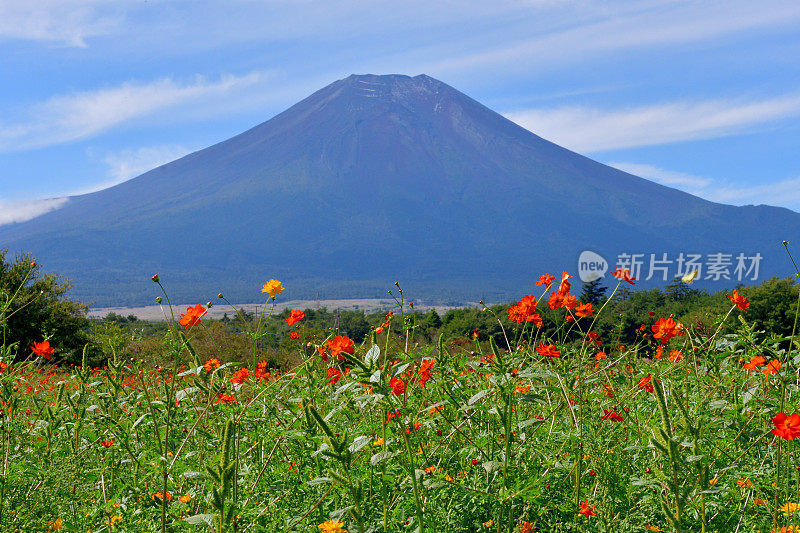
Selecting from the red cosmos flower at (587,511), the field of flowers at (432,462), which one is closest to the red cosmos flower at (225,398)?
the field of flowers at (432,462)

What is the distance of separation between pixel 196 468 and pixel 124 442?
1.08ft

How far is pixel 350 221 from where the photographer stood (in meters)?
174

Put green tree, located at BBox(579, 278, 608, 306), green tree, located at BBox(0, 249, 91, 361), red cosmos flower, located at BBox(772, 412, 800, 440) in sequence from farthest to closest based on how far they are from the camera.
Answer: green tree, located at BBox(0, 249, 91, 361), green tree, located at BBox(579, 278, 608, 306), red cosmos flower, located at BBox(772, 412, 800, 440)

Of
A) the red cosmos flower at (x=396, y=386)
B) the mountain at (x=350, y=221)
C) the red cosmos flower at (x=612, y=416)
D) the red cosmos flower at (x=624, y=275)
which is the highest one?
the mountain at (x=350, y=221)

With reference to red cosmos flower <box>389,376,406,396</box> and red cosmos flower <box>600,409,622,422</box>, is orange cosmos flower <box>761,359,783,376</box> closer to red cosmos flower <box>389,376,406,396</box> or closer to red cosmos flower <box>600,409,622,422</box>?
red cosmos flower <box>600,409,622,422</box>

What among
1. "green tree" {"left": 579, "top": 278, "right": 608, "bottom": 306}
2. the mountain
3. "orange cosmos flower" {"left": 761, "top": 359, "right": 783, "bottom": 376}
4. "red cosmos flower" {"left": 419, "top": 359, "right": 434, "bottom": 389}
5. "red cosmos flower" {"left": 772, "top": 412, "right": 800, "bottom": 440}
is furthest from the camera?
the mountain

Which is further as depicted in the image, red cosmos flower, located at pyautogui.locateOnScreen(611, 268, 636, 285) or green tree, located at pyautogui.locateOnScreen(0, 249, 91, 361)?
green tree, located at pyautogui.locateOnScreen(0, 249, 91, 361)

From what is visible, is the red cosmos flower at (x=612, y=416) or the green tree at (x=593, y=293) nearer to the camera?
the red cosmos flower at (x=612, y=416)

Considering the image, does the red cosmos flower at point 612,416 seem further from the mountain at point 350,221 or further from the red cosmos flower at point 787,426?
the mountain at point 350,221

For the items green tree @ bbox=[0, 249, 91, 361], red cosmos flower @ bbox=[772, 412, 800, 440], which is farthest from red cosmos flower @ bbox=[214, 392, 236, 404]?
green tree @ bbox=[0, 249, 91, 361]

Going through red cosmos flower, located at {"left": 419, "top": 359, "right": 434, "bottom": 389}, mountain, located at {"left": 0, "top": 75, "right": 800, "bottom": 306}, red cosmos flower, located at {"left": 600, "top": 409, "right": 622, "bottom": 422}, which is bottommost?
red cosmos flower, located at {"left": 600, "top": 409, "right": 622, "bottom": 422}

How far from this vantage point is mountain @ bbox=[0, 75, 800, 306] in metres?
152

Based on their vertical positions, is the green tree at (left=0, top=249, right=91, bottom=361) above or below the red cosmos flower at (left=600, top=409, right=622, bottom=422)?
below

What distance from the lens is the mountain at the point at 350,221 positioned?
5999 inches
